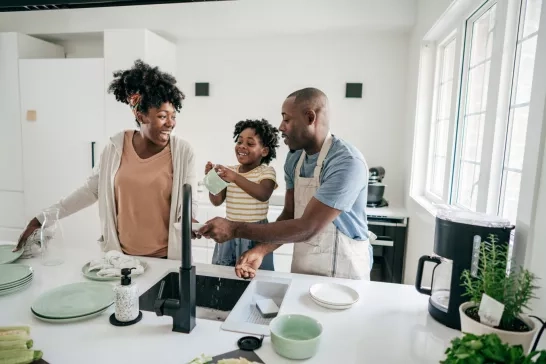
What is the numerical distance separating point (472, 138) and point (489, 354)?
1.69m

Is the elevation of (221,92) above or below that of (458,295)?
above

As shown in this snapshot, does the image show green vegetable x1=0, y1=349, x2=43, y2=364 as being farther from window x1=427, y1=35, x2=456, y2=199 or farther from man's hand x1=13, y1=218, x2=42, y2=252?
window x1=427, y1=35, x2=456, y2=199

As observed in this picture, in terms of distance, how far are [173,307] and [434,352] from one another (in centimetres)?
69

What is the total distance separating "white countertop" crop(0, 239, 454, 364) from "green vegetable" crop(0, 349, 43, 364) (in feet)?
0.17

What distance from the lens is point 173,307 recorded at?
0.95 meters

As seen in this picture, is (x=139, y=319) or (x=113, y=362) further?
(x=139, y=319)

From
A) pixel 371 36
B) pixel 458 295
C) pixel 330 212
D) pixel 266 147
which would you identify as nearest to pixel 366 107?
pixel 371 36

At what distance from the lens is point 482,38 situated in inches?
77.2

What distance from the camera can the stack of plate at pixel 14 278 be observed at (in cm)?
113

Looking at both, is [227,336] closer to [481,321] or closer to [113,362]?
[113,362]

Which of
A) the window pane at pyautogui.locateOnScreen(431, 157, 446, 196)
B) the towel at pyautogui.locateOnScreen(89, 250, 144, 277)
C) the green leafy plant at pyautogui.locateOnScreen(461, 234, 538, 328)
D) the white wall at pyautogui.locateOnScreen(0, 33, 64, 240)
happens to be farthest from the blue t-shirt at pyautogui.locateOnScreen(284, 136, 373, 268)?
the white wall at pyautogui.locateOnScreen(0, 33, 64, 240)

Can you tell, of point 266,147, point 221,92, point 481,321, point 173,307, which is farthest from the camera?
point 221,92

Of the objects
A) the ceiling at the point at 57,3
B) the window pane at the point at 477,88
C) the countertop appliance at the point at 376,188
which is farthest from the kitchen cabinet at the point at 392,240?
the ceiling at the point at 57,3

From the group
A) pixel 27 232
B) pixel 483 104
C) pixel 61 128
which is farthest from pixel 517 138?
pixel 61 128
